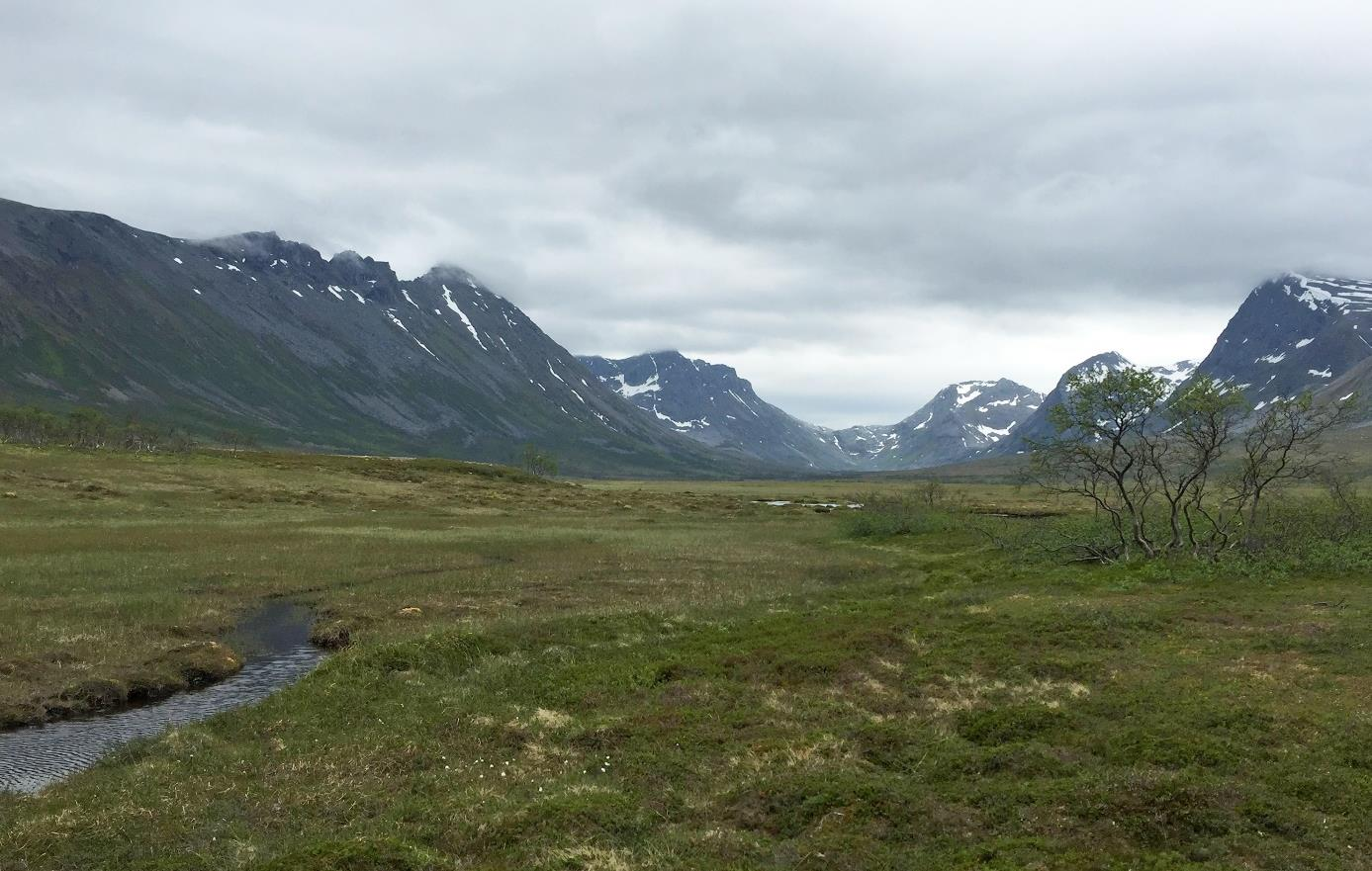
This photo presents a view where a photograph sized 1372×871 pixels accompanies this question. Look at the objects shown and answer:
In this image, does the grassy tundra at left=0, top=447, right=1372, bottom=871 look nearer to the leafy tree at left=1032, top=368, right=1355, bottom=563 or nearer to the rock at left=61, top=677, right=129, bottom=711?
the rock at left=61, top=677, right=129, bottom=711

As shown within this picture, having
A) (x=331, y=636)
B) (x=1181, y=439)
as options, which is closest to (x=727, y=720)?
(x=331, y=636)

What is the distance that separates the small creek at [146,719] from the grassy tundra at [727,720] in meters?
1.63

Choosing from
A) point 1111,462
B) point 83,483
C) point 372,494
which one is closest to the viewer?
point 1111,462

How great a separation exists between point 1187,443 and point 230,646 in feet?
183

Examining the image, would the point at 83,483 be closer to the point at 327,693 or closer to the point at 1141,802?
the point at 327,693

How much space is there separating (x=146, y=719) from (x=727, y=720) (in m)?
18.4

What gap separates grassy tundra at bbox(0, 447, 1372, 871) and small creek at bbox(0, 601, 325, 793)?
1634mm

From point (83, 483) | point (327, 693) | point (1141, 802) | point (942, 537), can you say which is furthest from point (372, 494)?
point (1141, 802)

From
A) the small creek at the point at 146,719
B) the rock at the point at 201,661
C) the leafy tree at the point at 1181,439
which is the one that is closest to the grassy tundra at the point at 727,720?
the rock at the point at 201,661

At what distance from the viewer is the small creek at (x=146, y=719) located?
813 inches

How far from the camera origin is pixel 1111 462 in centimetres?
4934

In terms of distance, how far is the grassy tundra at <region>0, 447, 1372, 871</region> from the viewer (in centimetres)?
1452

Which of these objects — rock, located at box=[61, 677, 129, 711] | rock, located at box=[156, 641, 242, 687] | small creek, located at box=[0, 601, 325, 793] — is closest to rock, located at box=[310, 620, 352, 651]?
small creek, located at box=[0, 601, 325, 793]

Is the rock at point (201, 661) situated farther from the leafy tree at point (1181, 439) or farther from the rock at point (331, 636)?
the leafy tree at point (1181, 439)
